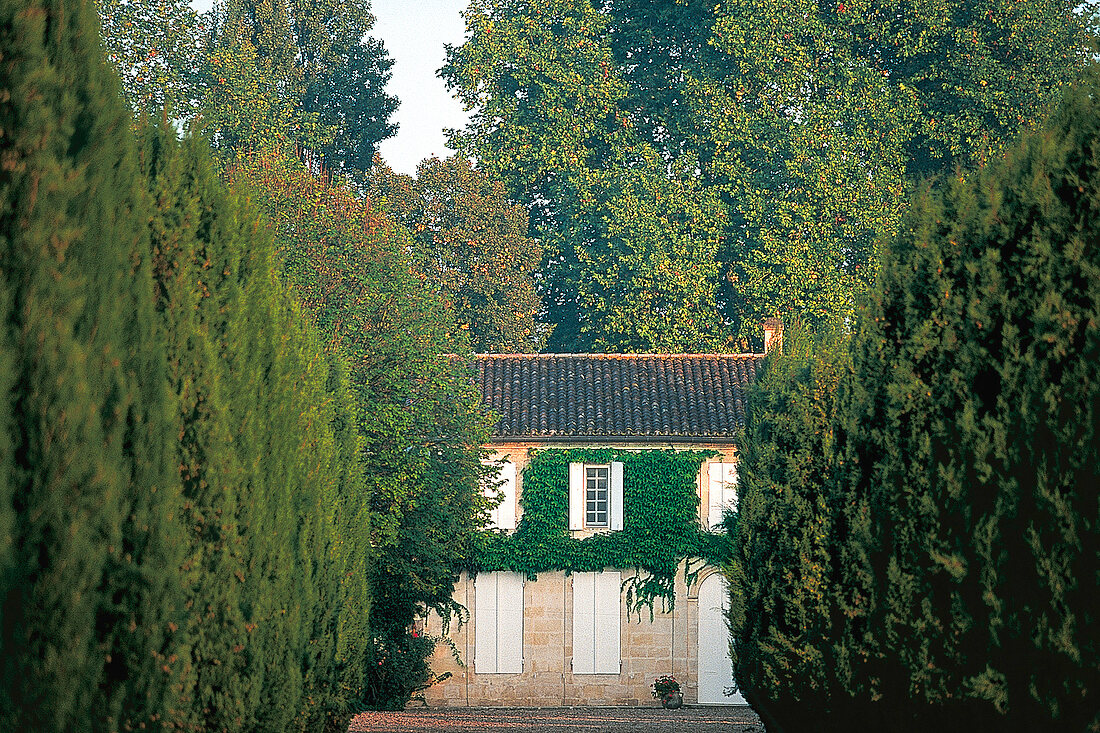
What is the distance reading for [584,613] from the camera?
30688 mm

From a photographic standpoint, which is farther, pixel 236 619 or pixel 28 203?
pixel 236 619

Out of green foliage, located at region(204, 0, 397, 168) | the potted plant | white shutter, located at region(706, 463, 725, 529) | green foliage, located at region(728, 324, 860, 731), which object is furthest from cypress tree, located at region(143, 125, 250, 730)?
green foliage, located at region(204, 0, 397, 168)

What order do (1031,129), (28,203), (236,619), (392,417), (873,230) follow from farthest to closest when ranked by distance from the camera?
(873,230), (392,417), (236,619), (1031,129), (28,203)

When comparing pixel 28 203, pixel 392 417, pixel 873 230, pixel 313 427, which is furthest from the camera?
pixel 873 230

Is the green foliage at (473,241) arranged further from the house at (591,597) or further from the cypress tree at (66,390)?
the cypress tree at (66,390)

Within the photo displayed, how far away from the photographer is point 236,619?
8828mm

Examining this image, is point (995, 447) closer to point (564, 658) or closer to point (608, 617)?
point (608, 617)

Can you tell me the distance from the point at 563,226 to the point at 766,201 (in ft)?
21.4

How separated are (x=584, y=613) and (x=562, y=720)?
470cm

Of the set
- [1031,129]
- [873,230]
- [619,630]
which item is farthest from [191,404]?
[873,230]

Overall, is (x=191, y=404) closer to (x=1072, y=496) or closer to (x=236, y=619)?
(x=236, y=619)

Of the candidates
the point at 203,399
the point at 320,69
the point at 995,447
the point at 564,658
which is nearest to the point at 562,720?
the point at 564,658

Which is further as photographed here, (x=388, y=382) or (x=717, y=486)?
(x=717, y=486)

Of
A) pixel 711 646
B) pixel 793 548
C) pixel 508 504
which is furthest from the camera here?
pixel 711 646
